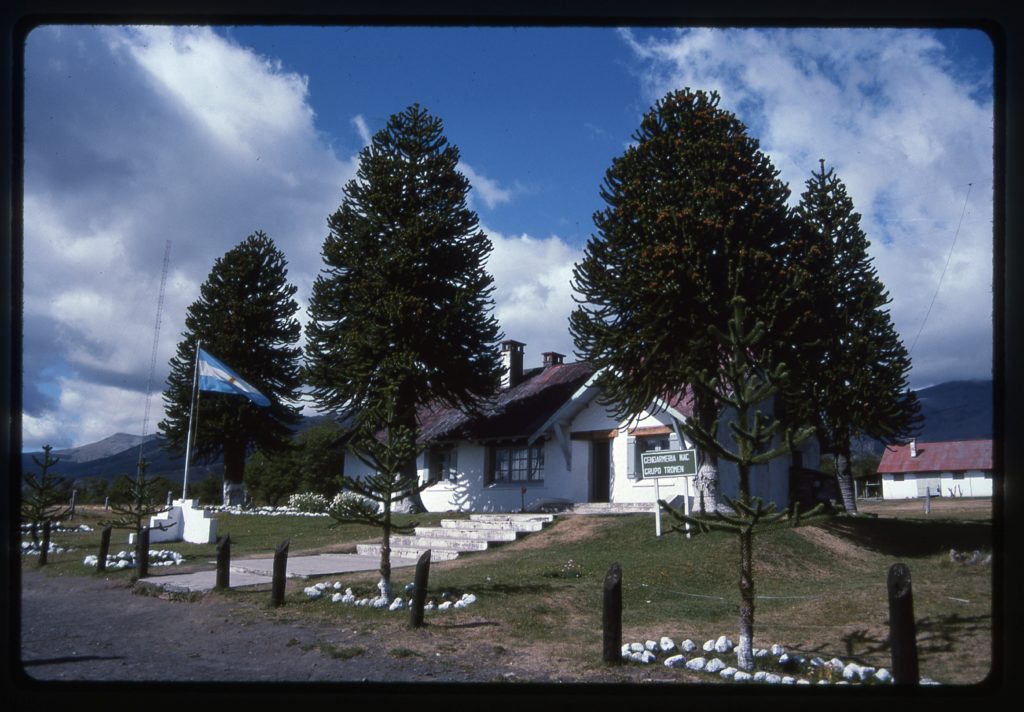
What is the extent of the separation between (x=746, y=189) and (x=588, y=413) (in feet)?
28.5

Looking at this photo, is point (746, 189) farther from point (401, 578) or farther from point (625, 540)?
point (401, 578)

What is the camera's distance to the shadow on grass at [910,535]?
1550 cm

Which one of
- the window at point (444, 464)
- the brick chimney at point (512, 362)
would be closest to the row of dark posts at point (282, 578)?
the window at point (444, 464)

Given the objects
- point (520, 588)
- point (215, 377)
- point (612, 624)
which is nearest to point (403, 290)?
point (215, 377)

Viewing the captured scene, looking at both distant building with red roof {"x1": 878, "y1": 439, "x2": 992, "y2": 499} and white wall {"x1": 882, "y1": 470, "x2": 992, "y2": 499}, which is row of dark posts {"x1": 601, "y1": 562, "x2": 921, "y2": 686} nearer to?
distant building with red roof {"x1": 878, "y1": 439, "x2": 992, "y2": 499}

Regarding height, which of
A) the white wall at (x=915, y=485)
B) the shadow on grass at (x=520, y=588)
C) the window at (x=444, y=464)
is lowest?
the white wall at (x=915, y=485)

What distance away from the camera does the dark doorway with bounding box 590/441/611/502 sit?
74.2 feet

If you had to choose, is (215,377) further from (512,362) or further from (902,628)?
(902,628)

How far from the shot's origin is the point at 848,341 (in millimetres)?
17922

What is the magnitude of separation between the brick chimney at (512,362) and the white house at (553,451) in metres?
0.06

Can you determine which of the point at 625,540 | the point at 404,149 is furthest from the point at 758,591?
the point at 404,149

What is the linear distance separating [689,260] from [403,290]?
31.9 ft

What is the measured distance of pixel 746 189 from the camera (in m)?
16.4

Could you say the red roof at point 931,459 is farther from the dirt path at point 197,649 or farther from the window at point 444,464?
the dirt path at point 197,649
